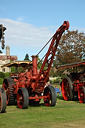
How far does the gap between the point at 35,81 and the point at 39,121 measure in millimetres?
3173

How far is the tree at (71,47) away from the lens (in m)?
32.2

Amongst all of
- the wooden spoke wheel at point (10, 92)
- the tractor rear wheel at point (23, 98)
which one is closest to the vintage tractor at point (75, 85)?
the tractor rear wheel at point (23, 98)

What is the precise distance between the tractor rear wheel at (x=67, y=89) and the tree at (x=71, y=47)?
17648mm

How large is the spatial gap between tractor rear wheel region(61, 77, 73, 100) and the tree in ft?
57.9

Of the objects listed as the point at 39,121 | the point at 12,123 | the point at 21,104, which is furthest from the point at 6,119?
the point at 21,104

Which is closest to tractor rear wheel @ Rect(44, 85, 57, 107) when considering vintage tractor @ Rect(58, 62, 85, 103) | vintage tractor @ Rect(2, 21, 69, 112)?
vintage tractor @ Rect(2, 21, 69, 112)

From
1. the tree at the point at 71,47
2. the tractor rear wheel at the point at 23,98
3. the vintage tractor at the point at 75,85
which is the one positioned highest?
the tree at the point at 71,47

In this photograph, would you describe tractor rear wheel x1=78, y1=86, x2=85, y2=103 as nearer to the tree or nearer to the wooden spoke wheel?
the wooden spoke wheel

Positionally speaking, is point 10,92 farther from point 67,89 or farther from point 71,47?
point 71,47

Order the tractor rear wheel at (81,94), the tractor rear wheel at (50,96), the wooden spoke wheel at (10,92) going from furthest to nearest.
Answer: the tractor rear wheel at (81,94)
the wooden spoke wheel at (10,92)
the tractor rear wheel at (50,96)

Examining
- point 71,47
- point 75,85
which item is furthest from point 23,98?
point 71,47

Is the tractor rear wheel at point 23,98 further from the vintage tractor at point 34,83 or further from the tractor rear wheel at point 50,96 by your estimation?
the tractor rear wheel at point 50,96

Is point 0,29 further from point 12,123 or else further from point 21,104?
point 12,123

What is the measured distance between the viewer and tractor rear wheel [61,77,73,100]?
42.6 feet
